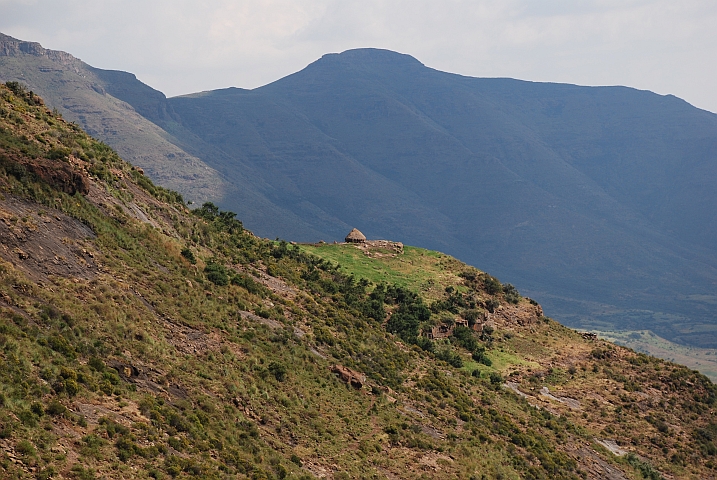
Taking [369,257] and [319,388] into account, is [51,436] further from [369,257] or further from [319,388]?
[369,257]

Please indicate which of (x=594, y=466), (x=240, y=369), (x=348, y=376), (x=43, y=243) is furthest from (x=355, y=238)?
(x=43, y=243)

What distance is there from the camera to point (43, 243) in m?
27.4

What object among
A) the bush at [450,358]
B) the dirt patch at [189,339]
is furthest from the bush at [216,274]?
the bush at [450,358]

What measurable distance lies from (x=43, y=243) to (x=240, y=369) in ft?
30.5

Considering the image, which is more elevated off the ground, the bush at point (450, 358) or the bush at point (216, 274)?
the bush at point (450, 358)

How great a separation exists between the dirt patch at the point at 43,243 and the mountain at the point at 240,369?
9 cm

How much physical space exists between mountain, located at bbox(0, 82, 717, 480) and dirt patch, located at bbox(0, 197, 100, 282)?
0.09 metres

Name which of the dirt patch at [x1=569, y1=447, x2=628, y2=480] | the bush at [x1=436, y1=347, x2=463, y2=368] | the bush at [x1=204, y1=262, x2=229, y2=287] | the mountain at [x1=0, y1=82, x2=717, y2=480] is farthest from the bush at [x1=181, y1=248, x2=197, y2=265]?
the dirt patch at [x1=569, y1=447, x2=628, y2=480]

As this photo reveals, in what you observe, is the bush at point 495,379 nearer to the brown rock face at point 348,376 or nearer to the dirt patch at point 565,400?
the dirt patch at point 565,400

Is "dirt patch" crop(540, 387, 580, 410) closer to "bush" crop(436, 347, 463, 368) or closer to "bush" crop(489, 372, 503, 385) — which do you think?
"bush" crop(489, 372, 503, 385)

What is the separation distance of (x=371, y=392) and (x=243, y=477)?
13.3 meters

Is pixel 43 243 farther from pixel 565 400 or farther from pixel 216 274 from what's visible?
pixel 565 400

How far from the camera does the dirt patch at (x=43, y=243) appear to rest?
84.6 feet

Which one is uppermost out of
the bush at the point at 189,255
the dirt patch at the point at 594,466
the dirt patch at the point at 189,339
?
the bush at the point at 189,255
